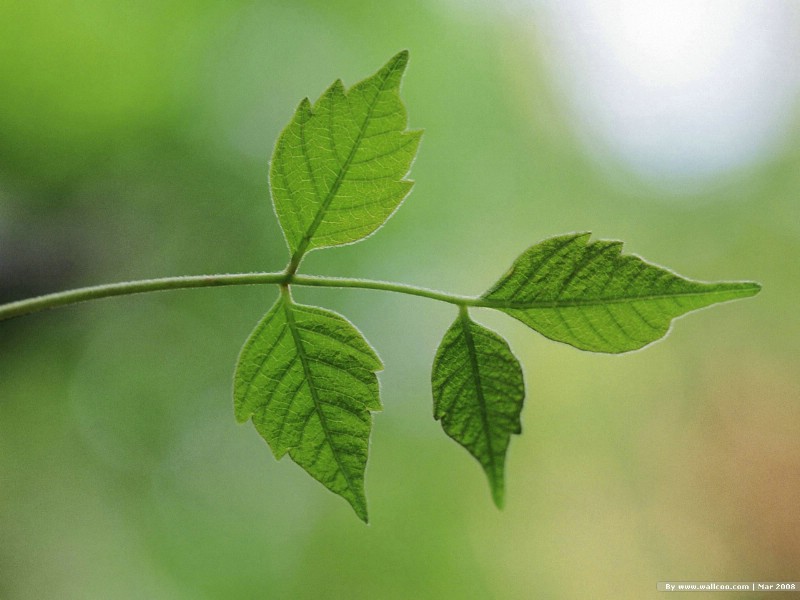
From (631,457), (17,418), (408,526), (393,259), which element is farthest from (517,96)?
(17,418)

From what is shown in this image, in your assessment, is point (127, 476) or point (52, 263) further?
point (127, 476)

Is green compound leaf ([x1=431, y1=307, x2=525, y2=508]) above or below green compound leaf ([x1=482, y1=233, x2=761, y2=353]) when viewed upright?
below

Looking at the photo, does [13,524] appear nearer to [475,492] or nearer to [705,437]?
[475,492]

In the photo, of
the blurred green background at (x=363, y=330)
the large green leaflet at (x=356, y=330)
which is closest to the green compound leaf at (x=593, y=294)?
the large green leaflet at (x=356, y=330)

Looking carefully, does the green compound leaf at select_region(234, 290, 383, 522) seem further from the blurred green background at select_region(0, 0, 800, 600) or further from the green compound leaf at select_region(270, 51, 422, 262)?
the blurred green background at select_region(0, 0, 800, 600)

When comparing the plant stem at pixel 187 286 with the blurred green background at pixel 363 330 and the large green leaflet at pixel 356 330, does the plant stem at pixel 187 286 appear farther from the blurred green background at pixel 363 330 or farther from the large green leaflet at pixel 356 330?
the blurred green background at pixel 363 330

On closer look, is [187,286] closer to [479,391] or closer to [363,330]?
[479,391]

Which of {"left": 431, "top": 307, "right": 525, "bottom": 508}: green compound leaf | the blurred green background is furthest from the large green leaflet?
the blurred green background
